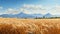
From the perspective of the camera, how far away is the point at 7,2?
Result: 163 inches

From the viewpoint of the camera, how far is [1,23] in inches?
119

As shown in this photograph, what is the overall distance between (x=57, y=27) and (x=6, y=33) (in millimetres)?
1020

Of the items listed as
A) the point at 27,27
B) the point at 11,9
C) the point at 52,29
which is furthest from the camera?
the point at 11,9

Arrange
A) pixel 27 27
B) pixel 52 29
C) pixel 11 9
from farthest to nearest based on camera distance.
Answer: pixel 11 9 < pixel 52 29 < pixel 27 27

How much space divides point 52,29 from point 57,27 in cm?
11

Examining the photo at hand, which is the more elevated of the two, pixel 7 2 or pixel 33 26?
pixel 7 2

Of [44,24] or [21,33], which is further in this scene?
[44,24]

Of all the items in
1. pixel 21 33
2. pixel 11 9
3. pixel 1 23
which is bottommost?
pixel 21 33

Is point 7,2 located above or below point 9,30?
above

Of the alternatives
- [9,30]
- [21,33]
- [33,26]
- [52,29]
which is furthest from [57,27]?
[9,30]

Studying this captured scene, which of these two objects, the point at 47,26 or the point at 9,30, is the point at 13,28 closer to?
the point at 9,30

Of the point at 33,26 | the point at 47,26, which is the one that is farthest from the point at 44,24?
the point at 33,26

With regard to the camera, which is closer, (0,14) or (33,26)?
(33,26)

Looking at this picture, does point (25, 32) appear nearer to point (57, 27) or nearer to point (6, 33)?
point (6, 33)
